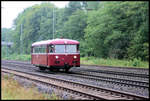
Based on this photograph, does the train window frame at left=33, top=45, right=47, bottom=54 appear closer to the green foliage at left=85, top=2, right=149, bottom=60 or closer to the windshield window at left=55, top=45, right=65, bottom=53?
the windshield window at left=55, top=45, right=65, bottom=53

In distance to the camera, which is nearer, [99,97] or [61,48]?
[99,97]

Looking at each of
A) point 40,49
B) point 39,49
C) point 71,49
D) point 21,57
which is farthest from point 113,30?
point 21,57

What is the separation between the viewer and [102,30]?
36.3 metres

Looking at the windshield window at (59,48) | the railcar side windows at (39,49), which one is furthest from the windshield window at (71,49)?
the railcar side windows at (39,49)

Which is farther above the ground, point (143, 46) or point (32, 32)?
point (32, 32)

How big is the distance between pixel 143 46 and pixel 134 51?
1689 millimetres

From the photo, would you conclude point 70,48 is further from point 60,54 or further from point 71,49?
point 60,54

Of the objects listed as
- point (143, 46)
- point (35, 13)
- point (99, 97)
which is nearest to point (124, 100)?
point (99, 97)

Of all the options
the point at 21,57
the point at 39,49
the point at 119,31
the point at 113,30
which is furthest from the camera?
the point at 21,57

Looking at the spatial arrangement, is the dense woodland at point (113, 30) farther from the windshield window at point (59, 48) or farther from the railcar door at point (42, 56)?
the windshield window at point (59, 48)

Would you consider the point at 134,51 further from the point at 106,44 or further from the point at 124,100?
the point at 124,100

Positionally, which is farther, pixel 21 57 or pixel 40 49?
pixel 21 57

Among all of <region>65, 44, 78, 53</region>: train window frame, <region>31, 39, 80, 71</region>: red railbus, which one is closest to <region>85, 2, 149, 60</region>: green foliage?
<region>65, 44, 78, 53</region>: train window frame

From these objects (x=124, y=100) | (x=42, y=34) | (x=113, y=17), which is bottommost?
(x=124, y=100)
